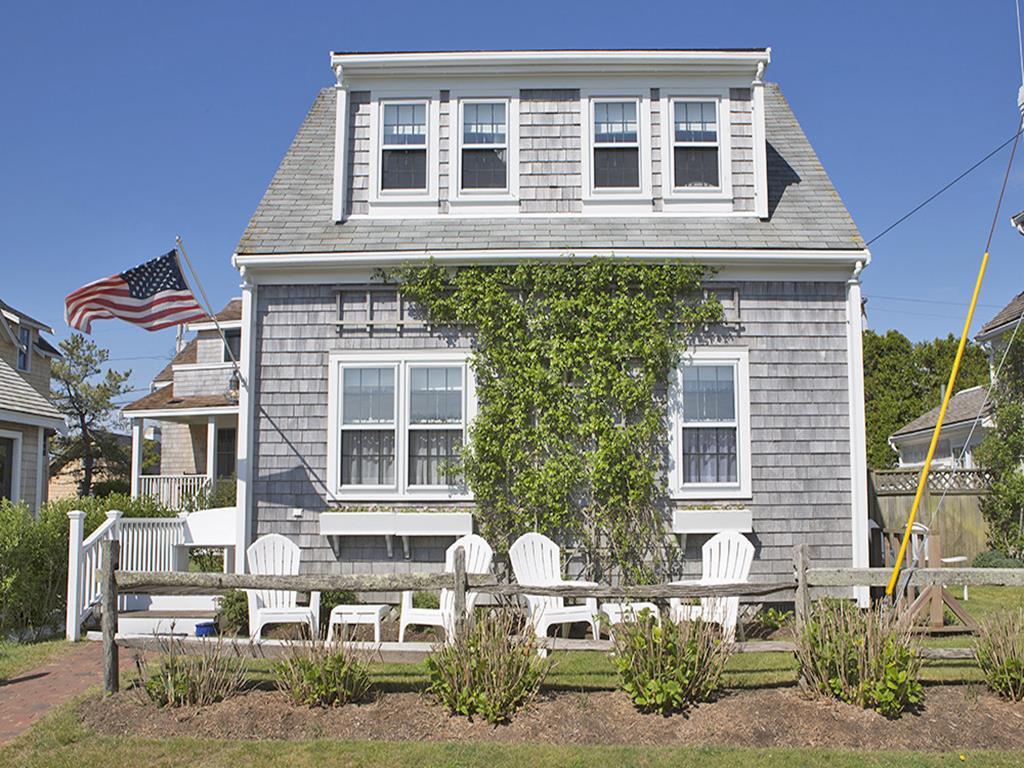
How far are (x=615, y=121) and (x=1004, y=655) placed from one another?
6.78 meters

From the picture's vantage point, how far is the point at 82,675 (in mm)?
7219

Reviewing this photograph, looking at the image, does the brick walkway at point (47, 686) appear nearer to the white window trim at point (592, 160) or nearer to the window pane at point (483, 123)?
the window pane at point (483, 123)

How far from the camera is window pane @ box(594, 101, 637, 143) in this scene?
32.8 ft

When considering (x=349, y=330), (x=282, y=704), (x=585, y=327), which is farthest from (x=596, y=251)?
(x=282, y=704)

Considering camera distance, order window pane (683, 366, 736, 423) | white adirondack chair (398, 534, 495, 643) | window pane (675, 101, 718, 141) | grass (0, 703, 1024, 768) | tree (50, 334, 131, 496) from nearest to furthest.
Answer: grass (0, 703, 1024, 768), white adirondack chair (398, 534, 495, 643), window pane (683, 366, 736, 423), window pane (675, 101, 718, 141), tree (50, 334, 131, 496)

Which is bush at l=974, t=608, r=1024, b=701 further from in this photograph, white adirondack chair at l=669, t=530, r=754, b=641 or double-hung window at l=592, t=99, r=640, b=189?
double-hung window at l=592, t=99, r=640, b=189

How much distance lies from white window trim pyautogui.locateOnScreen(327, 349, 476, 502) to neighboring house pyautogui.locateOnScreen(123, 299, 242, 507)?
8.38 m

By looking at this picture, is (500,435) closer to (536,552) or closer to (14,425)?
(536,552)

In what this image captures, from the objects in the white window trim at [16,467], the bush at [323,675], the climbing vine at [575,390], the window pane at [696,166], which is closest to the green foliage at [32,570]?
the bush at [323,675]

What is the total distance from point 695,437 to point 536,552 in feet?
7.32

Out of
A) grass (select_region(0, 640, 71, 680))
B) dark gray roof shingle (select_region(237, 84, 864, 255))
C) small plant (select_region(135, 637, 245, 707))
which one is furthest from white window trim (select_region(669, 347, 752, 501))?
grass (select_region(0, 640, 71, 680))

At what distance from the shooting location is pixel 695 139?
9.99 m

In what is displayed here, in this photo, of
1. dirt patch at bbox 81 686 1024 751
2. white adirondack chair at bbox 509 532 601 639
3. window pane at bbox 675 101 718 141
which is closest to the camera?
dirt patch at bbox 81 686 1024 751

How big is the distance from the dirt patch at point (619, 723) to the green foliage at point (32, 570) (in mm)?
3336
